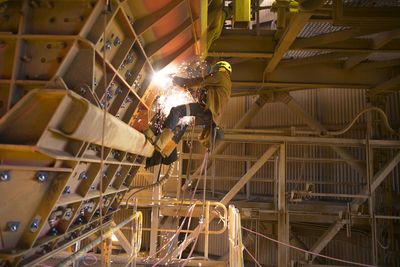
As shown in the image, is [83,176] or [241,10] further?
[241,10]

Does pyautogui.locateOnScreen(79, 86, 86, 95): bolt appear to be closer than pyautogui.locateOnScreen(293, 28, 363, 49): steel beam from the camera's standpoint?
Yes

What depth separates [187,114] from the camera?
5059mm

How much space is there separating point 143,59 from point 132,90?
439 millimetres

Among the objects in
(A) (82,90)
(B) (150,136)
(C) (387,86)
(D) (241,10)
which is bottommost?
(B) (150,136)

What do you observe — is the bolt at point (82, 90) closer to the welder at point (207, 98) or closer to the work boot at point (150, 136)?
the work boot at point (150, 136)

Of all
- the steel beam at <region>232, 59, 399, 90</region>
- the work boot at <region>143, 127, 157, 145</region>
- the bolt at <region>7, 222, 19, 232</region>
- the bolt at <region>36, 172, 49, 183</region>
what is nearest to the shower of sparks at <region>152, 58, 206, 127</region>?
the work boot at <region>143, 127, 157, 145</region>

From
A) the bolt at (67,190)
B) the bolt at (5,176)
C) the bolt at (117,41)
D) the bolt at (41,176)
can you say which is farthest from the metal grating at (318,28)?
the bolt at (5,176)

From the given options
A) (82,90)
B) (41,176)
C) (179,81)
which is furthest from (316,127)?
(41,176)

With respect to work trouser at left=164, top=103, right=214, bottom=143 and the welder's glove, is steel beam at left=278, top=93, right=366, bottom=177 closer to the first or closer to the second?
work trouser at left=164, top=103, right=214, bottom=143

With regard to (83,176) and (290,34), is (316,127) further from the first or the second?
(83,176)

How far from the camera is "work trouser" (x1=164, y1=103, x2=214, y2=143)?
15.7 feet

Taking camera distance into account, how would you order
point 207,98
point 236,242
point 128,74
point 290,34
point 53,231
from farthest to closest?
1. point 290,34
2. point 207,98
3. point 236,242
4. point 128,74
5. point 53,231

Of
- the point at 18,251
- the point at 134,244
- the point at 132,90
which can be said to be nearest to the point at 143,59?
the point at 132,90

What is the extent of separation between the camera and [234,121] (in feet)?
51.7
